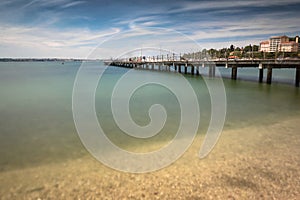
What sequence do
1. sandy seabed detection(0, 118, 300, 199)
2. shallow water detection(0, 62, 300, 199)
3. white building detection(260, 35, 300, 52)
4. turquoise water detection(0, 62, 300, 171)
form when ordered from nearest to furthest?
sandy seabed detection(0, 118, 300, 199) → shallow water detection(0, 62, 300, 199) → turquoise water detection(0, 62, 300, 171) → white building detection(260, 35, 300, 52)

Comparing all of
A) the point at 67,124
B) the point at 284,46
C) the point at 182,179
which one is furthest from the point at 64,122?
the point at 284,46

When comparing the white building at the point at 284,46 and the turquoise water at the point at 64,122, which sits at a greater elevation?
the white building at the point at 284,46

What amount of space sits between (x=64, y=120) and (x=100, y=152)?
348cm

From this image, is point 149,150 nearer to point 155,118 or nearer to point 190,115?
point 155,118

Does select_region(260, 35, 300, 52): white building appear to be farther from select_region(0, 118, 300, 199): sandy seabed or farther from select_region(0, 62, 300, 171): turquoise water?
select_region(0, 118, 300, 199): sandy seabed

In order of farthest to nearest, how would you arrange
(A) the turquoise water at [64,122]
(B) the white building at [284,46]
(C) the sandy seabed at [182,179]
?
(B) the white building at [284,46] < (A) the turquoise water at [64,122] < (C) the sandy seabed at [182,179]

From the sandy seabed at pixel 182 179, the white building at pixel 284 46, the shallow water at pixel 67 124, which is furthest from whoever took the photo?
the white building at pixel 284 46

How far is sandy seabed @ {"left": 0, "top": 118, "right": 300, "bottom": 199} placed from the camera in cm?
350

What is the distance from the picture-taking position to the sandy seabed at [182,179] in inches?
138

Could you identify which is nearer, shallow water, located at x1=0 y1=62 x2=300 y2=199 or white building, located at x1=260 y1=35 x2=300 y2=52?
shallow water, located at x1=0 y1=62 x2=300 y2=199

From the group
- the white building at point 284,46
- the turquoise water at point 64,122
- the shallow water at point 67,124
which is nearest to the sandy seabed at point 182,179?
the shallow water at point 67,124

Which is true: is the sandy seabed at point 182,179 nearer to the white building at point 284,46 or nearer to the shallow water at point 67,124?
the shallow water at point 67,124

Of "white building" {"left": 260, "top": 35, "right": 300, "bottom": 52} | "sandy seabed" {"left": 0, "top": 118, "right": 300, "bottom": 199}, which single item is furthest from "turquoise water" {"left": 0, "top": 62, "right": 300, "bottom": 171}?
"white building" {"left": 260, "top": 35, "right": 300, "bottom": 52}

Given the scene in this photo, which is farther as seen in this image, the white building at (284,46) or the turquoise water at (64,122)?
the white building at (284,46)
